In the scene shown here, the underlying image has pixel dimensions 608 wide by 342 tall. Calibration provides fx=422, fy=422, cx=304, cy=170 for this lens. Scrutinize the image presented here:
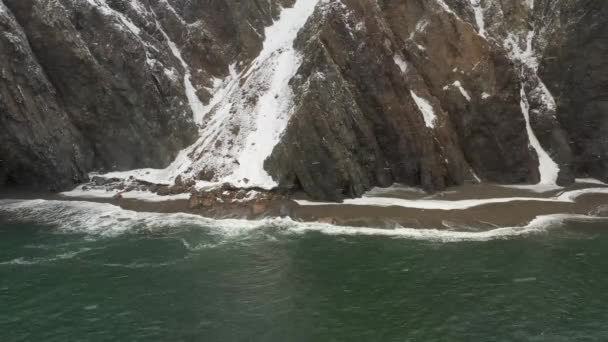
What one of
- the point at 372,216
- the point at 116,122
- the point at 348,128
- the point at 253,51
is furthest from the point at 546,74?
the point at 116,122

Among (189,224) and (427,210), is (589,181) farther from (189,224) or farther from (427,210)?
(189,224)

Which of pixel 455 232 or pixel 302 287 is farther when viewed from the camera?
pixel 455 232

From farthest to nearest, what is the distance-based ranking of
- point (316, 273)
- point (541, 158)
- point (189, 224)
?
point (541, 158) → point (189, 224) → point (316, 273)

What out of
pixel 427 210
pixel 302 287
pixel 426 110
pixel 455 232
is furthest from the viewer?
pixel 426 110

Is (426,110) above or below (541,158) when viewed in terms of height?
above

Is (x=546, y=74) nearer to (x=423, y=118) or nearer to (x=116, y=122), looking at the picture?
(x=423, y=118)

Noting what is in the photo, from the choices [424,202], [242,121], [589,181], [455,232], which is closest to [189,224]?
[242,121]

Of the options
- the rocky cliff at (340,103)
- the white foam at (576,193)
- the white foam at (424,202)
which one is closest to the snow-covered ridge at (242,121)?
the rocky cliff at (340,103)

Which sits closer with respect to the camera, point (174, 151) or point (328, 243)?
point (328, 243)
